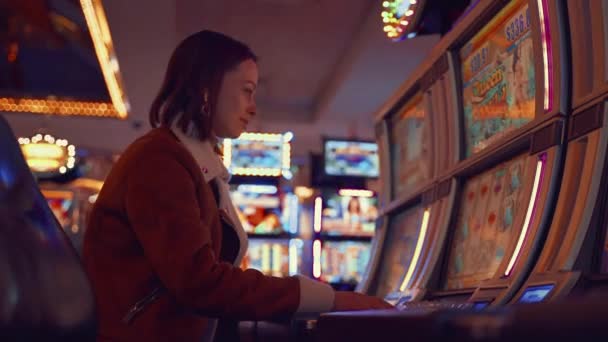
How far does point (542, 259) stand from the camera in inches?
51.5

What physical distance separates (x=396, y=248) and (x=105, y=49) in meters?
3.43

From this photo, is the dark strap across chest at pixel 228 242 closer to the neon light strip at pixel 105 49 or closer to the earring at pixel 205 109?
the earring at pixel 205 109

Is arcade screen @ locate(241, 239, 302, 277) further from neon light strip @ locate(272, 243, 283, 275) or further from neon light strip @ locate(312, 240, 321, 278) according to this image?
neon light strip @ locate(312, 240, 321, 278)

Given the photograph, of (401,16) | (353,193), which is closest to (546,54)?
(401,16)

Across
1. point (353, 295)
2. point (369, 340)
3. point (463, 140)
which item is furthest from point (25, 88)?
point (369, 340)

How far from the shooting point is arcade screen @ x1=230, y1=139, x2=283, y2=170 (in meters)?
5.78

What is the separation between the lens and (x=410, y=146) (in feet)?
8.82

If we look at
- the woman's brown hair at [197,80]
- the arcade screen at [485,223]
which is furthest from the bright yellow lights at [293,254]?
the woman's brown hair at [197,80]

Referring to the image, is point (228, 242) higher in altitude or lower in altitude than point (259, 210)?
lower

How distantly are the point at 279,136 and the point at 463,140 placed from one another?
387cm

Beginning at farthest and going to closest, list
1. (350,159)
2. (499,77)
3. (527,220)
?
(350,159) < (499,77) < (527,220)

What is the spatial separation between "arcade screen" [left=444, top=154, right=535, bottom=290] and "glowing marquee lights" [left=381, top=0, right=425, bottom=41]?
25.7 inches

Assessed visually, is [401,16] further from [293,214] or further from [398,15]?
[293,214]

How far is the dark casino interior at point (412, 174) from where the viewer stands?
851 millimetres
